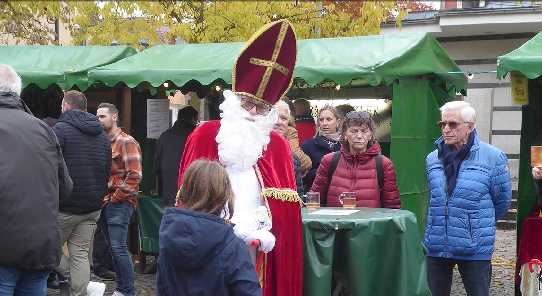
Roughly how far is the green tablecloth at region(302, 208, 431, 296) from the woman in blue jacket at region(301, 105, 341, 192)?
5.64 feet

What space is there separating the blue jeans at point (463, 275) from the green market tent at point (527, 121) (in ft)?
6.11

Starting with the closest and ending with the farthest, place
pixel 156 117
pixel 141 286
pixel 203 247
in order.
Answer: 1. pixel 203 247
2. pixel 141 286
3. pixel 156 117

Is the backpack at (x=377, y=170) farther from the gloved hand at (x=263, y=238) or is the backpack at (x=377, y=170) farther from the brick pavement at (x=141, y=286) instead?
the brick pavement at (x=141, y=286)

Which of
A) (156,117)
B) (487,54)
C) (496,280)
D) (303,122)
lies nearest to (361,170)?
(303,122)

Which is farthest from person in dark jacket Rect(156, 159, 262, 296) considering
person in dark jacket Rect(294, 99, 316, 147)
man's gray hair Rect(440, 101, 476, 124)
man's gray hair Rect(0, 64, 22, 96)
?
person in dark jacket Rect(294, 99, 316, 147)

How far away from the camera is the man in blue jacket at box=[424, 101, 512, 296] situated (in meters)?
4.83

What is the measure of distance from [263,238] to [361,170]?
1885 millimetres

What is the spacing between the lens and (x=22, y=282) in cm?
371

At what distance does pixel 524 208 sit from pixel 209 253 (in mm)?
4462

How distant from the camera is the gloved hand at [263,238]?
12.6 feet

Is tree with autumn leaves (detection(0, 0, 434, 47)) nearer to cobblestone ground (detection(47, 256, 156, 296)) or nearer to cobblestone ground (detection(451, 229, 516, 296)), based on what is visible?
cobblestone ground (detection(451, 229, 516, 296))

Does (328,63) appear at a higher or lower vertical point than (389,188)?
higher

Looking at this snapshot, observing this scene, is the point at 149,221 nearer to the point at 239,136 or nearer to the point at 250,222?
the point at 239,136

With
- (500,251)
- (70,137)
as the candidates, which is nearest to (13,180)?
(70,137)
